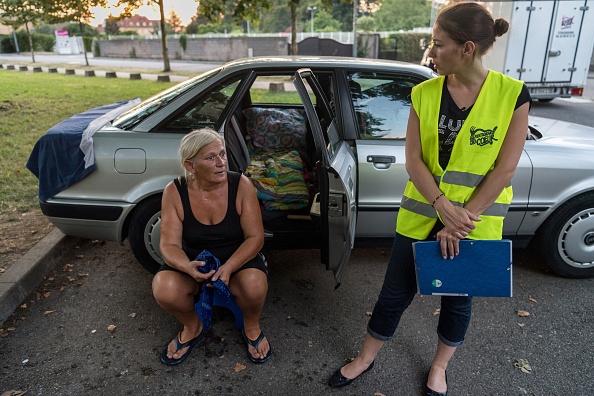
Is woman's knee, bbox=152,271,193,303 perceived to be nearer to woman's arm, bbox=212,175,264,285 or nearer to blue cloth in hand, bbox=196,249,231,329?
blue cloth in hand, bbox=196,249,231,329

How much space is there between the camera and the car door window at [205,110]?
10.4 ft

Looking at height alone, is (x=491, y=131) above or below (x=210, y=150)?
above

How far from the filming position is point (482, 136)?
5.67 ft

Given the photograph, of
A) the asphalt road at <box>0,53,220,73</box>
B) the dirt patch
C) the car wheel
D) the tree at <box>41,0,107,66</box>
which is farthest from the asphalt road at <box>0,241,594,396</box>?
the asphalt road at <box>0,53,220,73</box>

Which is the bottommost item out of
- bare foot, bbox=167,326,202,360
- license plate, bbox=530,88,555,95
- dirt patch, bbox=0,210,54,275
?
bare foot, bbox=167,326,202,360

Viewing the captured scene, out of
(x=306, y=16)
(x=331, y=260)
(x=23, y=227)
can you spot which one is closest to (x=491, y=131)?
(x=331, y=260)

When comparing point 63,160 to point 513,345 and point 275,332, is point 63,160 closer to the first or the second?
point 275,332

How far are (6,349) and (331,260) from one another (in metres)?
1.99

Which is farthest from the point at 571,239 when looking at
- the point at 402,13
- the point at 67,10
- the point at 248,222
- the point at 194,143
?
the point at 402,13

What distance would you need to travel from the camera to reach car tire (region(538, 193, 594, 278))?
3191mm

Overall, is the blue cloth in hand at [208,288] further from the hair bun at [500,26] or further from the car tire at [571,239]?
the car tire at [571,239]

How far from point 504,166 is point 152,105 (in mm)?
2500

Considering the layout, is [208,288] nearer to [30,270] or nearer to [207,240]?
[207,240]

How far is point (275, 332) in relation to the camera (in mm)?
2787
